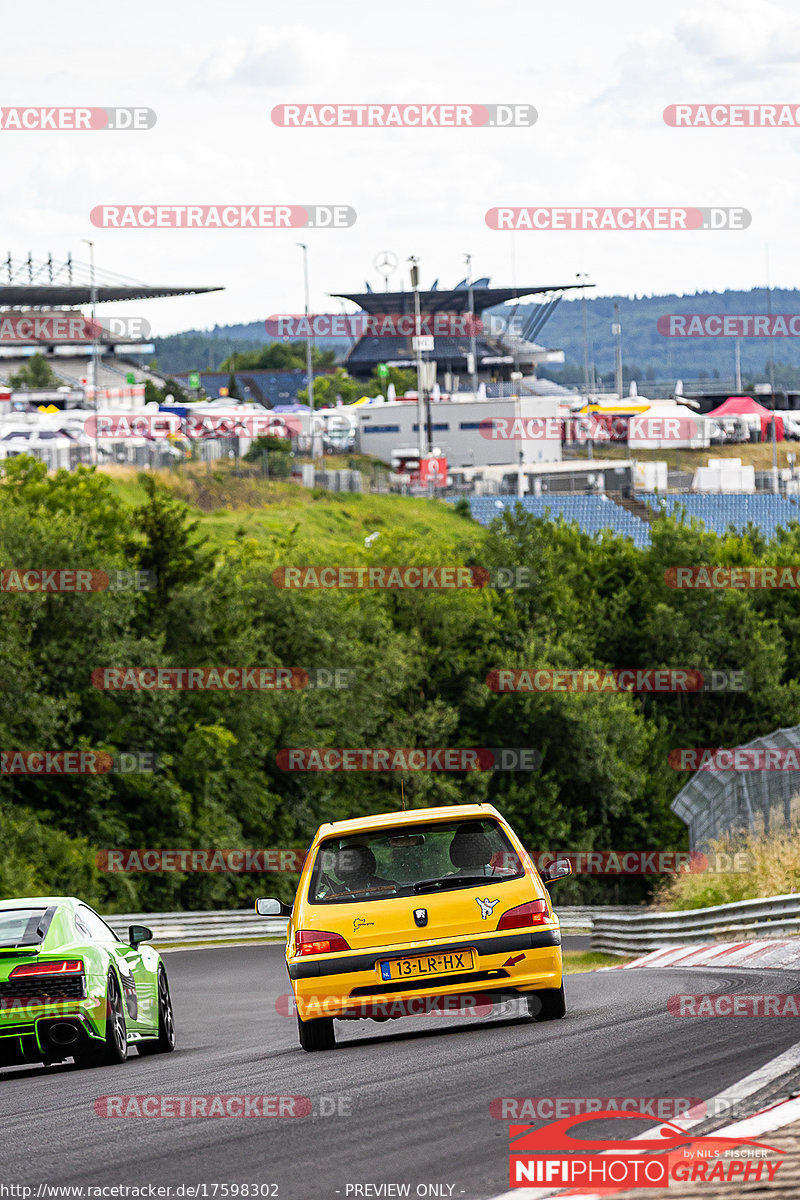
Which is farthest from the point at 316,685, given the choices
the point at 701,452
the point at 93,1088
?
the point at 701,452

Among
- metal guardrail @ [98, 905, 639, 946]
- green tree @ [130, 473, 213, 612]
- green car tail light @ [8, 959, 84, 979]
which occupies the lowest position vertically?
metal guardrail @ [98, 905, 639, 946]

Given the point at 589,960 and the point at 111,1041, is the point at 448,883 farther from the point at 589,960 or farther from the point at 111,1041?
the point at 589,960

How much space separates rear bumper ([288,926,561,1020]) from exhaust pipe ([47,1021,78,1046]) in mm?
1347

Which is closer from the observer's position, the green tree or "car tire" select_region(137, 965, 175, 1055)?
"car tire" select_region(137, 965, 175, 1055)

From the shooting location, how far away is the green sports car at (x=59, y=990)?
9.27 m

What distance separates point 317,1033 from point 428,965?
838mm

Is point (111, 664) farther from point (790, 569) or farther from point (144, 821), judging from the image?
point (790, 569)

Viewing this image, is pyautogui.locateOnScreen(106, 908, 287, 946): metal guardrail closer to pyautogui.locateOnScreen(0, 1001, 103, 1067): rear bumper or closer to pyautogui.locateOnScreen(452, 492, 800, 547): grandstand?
pyautogui.locateOnScreen(0, 1001, 103, 1067): rear bumper

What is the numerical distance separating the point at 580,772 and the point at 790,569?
612 inches

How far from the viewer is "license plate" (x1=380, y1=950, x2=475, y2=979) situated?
9.36 m

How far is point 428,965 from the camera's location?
370 inches

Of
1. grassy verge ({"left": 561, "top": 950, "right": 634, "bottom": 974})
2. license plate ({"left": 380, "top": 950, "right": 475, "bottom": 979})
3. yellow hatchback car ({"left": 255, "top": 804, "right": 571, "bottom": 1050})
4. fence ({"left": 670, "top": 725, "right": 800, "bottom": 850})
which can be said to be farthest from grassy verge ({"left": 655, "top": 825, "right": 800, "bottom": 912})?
license plate ({"left": 380, "top": 950, "right": 475, "bottom": 979})

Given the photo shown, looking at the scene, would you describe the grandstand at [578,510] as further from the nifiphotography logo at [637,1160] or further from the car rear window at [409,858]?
the nifiphotography logo at [637,1160]

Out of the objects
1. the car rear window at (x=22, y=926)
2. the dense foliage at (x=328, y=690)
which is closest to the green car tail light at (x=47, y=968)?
the car rear window at (x=22, y=926)
